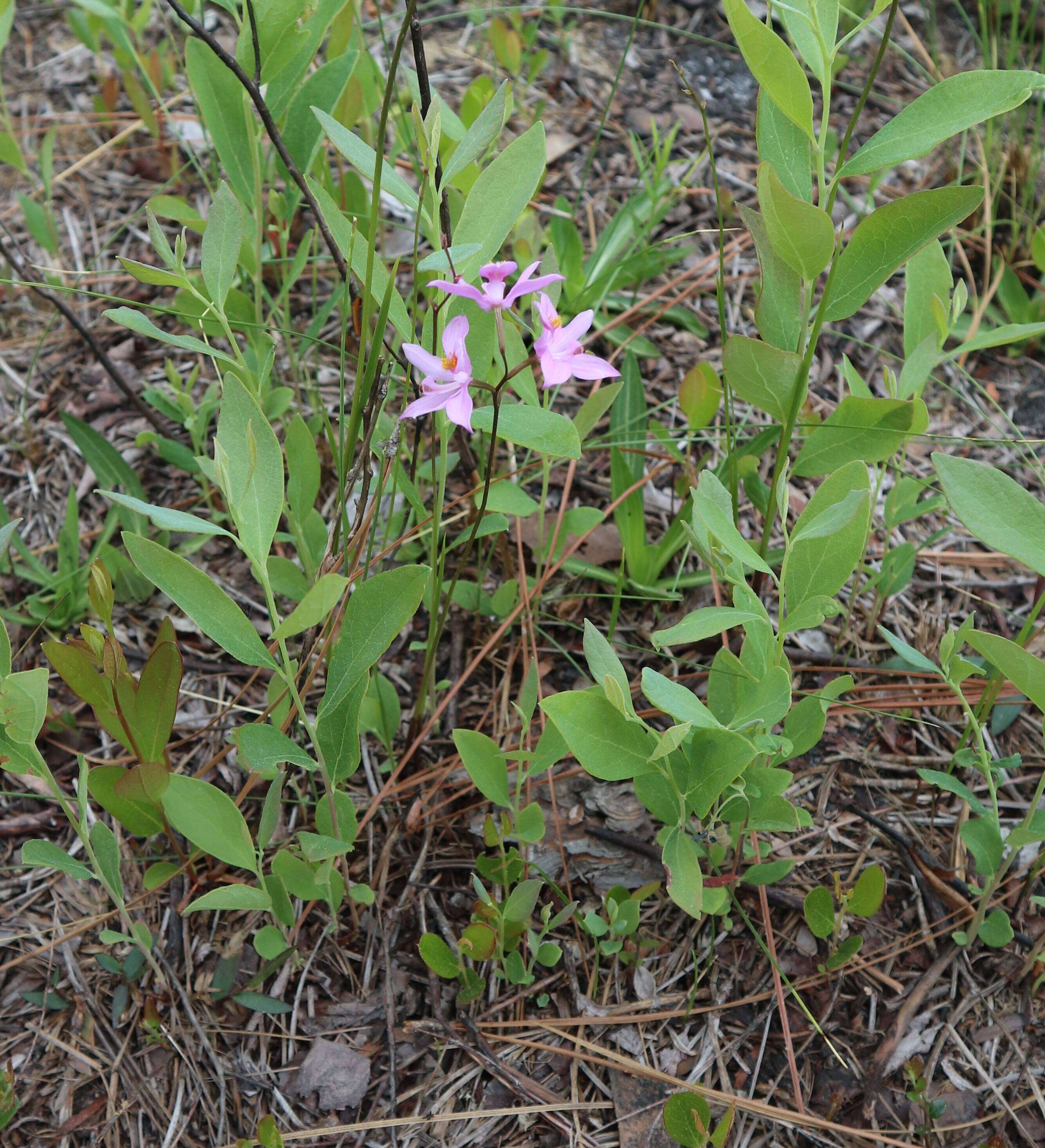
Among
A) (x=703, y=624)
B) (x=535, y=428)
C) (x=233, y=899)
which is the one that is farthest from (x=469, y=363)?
(x=233, y=899)

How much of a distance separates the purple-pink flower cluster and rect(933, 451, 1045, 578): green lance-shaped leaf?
475 millimetres

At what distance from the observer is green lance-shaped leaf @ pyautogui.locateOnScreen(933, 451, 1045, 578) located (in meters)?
1.21

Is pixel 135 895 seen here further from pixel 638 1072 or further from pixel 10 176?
pixel 10 176

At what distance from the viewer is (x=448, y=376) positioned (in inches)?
Answer: 45.2

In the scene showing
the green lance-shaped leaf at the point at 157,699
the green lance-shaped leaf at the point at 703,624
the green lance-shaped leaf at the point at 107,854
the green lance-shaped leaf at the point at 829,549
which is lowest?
the green lance-shaped leaf at the point at 107,854

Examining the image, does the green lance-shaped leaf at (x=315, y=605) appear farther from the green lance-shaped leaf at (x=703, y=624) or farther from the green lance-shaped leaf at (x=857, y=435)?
the green lance-shaped leaf at (x=857, y=435)

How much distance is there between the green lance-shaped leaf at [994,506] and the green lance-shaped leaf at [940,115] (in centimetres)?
38

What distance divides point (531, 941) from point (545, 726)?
0.32 meters

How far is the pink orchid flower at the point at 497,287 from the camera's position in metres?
1.09

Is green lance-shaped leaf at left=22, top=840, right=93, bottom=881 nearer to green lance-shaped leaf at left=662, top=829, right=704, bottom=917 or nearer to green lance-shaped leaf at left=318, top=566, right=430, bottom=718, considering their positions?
green lance-shaped leaf at left=318, top=566, right=430, bottom=718

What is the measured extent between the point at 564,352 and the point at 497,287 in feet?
0.36

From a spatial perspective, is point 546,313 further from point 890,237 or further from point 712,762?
point 712,762

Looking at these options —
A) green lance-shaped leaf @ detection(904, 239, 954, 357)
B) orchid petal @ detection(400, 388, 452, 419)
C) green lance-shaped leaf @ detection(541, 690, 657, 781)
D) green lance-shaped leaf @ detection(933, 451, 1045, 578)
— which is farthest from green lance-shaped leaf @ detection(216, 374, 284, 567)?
green lance-shaped leaf @ detection(904, 239, 954, 357)

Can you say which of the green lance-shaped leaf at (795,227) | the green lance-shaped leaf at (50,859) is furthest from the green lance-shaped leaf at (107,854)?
the green lance-shaped leaf at (795,227)
